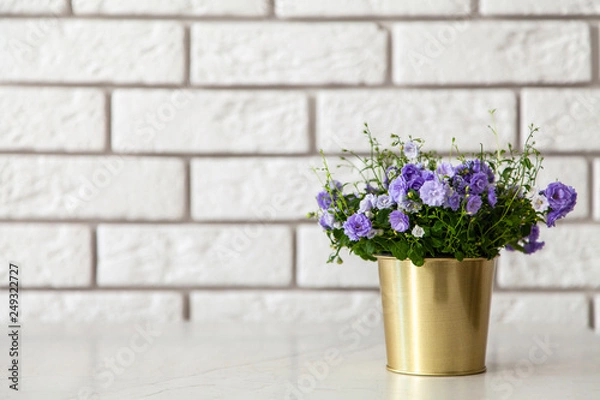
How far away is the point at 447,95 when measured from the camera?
1081 mm

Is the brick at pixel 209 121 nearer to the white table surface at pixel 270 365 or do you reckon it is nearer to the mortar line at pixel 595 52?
the white table surface at pixel 270 365

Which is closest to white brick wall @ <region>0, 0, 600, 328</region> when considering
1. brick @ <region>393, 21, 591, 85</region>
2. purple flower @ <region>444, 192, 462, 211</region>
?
brick @ <region>393, 21, 591, 85</region>

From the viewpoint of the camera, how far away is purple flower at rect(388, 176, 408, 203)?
0.72 m

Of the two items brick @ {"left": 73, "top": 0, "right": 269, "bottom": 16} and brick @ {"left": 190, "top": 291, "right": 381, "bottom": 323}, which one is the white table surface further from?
brick @ {"left": 73, "top": 0, "right": 269, "bottom": 16}

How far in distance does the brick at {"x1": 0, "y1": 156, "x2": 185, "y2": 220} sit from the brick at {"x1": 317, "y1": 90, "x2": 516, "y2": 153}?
0.26 metres

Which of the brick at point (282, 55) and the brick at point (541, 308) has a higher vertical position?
the brick at point (282, 55)

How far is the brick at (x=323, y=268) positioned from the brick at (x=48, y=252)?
0.34 m

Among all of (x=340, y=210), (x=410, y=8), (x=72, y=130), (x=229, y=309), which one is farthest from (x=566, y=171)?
(x=72, y=130)

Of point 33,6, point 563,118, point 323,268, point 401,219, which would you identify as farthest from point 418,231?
point 33,6

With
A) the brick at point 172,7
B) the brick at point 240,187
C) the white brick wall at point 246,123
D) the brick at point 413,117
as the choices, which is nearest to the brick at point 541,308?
the white brick wall at point 246,123

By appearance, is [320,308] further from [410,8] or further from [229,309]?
[410,8]

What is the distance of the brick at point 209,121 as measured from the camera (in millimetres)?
1079

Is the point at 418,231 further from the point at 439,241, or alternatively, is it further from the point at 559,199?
the point at 559,199

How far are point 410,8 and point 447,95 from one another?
150mm
